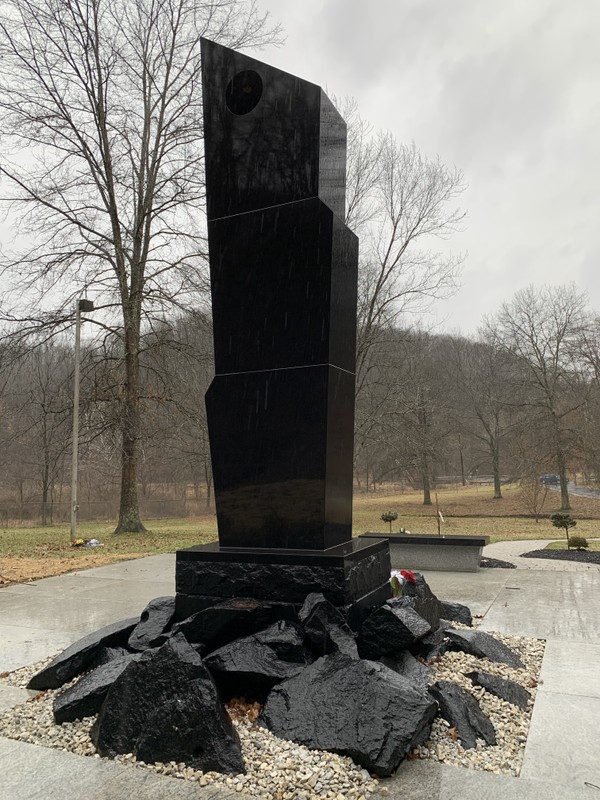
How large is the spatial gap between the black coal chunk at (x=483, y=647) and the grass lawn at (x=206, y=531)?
606cm

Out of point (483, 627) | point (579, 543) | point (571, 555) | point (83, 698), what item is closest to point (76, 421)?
point (571, 555)

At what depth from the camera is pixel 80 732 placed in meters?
3.03

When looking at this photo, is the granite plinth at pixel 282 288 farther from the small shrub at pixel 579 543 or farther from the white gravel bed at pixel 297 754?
the small shrub at pixel 579 543

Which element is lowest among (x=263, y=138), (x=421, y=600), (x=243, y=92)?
(x=421, y=600)

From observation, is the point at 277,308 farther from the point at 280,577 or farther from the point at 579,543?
the point at 579,543

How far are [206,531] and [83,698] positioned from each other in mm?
16528

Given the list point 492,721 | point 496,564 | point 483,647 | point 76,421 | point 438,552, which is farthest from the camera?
point 76,421

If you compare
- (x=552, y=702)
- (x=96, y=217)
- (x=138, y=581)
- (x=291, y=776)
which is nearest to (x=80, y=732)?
(x=291, y=776)

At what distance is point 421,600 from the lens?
4430mm

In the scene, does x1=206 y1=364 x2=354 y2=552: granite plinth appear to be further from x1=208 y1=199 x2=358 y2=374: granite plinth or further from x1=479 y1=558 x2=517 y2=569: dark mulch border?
x1=479 y1=558 x2=517 y2=569: dark mulch border

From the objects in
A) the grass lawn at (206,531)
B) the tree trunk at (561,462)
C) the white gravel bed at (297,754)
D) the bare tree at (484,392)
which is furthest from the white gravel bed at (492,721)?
the bare tree at (484,392)

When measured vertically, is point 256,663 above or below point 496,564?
above

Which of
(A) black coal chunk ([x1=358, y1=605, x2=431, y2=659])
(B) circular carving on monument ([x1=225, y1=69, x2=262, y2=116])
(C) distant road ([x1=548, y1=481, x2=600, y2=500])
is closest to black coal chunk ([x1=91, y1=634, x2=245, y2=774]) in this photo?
(A) black coal chunk ([x1=358, y1=605, x2=431, y2=659])

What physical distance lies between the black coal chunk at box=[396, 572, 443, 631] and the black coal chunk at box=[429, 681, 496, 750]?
100cm
